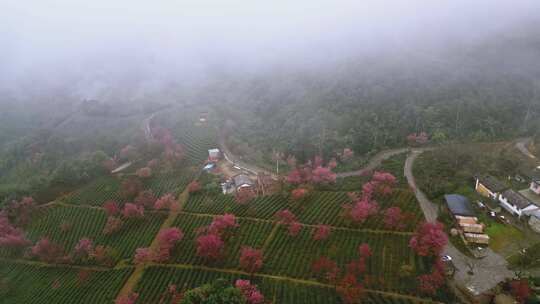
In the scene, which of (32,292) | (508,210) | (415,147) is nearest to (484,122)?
(415,147)

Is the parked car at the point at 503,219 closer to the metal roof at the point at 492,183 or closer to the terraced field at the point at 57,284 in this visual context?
the metal roof at the point at 492,183

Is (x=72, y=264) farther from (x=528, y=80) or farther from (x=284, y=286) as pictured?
(x=528, y=80)

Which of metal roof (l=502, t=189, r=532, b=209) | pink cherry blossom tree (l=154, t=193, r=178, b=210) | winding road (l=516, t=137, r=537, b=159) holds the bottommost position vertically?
pink cherry blossom tree (l=154, t=193, r=178, b=210)

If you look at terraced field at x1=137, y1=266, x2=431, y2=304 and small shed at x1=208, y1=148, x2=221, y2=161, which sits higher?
small shed at x1=208, y1=148, x2=221, y2=161

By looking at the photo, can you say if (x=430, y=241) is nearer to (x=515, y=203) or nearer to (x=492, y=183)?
(x=515, y=203)

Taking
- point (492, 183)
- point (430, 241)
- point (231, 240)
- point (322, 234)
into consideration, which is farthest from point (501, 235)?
point (231, 240)

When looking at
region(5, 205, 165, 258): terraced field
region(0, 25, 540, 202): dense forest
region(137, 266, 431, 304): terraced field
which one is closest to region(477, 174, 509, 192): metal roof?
region(0, 25, 540, 202): dense forest

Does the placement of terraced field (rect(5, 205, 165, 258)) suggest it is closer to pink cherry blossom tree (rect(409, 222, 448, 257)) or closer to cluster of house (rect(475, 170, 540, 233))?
pink cherry blossom tree (rect(409, 222, 448, 257))
